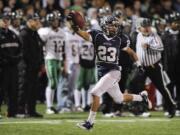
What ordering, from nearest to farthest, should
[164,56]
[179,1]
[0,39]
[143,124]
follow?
[143,124], [0,39], [164,56], [179,1]

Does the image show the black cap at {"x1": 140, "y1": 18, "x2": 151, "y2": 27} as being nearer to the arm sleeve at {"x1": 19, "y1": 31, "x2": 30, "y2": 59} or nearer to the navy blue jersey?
the arm sleeve at {"x1": 19, "y1": 31, "x2": 30, "y2": 59}

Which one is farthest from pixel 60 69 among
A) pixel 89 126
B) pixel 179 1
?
pixel 179 1

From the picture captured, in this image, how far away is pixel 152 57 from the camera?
1234cm

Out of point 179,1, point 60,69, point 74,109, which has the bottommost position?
point 74,109

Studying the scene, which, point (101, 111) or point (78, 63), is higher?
point (78, 63)

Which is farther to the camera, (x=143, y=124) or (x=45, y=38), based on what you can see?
(x=45, y=38)

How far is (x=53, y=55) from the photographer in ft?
43.9

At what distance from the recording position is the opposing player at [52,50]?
1327 cm

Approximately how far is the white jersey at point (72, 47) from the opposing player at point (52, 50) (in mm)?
357

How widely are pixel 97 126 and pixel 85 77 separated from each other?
370 cm

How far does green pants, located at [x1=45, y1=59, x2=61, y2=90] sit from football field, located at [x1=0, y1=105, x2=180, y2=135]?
999 millimetres

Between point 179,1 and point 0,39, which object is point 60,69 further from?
point 179,1

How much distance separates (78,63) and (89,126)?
14.7 ft

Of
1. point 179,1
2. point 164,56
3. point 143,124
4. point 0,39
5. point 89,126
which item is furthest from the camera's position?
point 179,1
